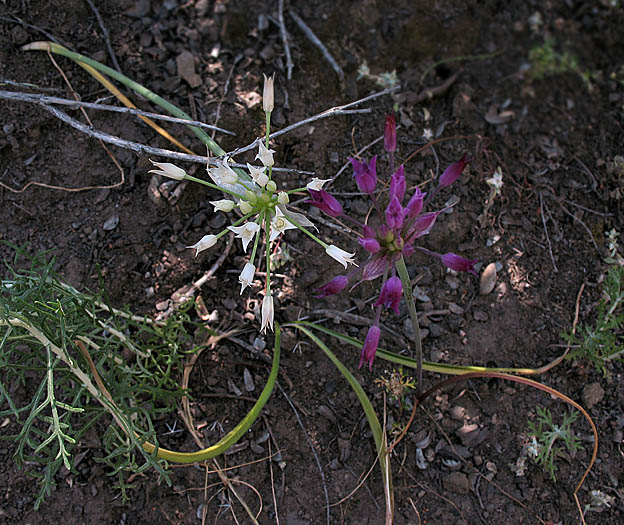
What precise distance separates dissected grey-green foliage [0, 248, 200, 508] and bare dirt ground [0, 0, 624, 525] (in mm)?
161

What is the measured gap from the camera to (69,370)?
6.91 feet

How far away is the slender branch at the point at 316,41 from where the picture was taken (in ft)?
9.95

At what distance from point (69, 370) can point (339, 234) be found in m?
1.43

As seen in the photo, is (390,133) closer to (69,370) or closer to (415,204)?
(415,204)

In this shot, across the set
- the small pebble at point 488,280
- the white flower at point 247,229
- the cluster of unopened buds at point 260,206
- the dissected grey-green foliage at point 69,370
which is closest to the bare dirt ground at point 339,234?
the small pebble at point 488,280

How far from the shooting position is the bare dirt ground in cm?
247

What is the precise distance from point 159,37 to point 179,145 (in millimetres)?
761

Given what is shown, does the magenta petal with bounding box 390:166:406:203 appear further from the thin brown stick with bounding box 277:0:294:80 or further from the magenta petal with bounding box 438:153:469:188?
the thin brown stick with bounding box 277:0:294:80

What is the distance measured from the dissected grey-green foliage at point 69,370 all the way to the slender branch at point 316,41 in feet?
5.29

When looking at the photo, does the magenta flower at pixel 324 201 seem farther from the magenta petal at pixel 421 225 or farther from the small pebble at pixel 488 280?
the small pebble at pixel 488 280

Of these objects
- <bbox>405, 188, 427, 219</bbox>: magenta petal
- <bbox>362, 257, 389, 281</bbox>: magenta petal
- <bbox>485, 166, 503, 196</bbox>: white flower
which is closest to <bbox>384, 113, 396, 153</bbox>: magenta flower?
<bbox>405, 188, 427, 219</bbox>: magenta petal

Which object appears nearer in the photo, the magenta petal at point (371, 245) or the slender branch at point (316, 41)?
the magenta petal at point (371, 245)

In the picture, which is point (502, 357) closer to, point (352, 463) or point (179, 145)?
point (352, 463)

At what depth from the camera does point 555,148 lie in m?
3.12
